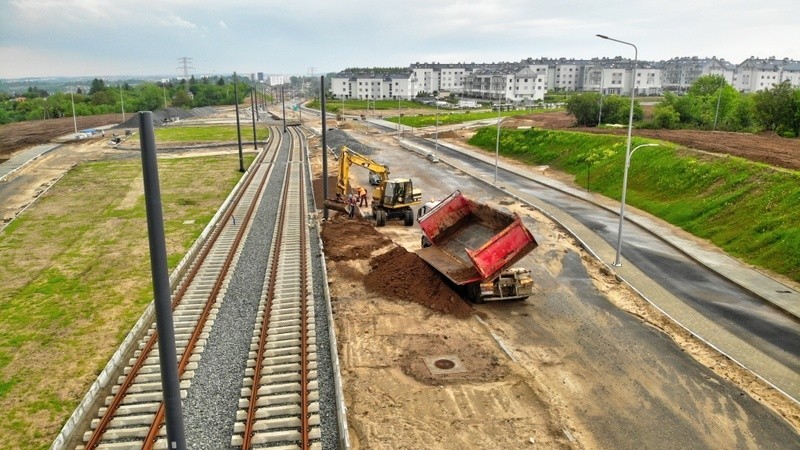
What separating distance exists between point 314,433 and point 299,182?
31.1 metres

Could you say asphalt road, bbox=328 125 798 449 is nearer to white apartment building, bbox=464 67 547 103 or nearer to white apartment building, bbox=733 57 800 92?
white apartment building, bbox=464 67 547 103

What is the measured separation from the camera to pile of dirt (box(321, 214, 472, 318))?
58.2 ft

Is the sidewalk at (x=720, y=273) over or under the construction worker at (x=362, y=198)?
under

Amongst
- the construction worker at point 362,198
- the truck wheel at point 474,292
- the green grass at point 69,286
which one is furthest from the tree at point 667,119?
the truck wheel at point 474,292

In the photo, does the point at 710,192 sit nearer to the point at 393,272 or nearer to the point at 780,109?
the point at 393,272

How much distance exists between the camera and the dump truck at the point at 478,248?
56.9ft

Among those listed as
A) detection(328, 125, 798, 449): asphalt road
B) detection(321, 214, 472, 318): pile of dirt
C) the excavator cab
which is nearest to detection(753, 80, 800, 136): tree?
detection(328, 125, 798, 449): asphalt road

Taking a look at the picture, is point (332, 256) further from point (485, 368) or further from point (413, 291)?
point (485, 368)

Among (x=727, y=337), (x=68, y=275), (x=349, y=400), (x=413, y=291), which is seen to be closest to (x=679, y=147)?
(x=727, y=337)

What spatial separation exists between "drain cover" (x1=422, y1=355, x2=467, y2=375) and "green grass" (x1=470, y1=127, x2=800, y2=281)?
15.0 meters

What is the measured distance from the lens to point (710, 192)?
30688mm

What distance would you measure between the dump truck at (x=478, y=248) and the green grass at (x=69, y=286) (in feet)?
33.0

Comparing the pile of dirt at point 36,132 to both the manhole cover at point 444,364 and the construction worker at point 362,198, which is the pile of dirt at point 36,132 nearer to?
the construction worker at point 362,198

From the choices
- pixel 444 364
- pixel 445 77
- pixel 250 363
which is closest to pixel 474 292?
pixel 444 364
